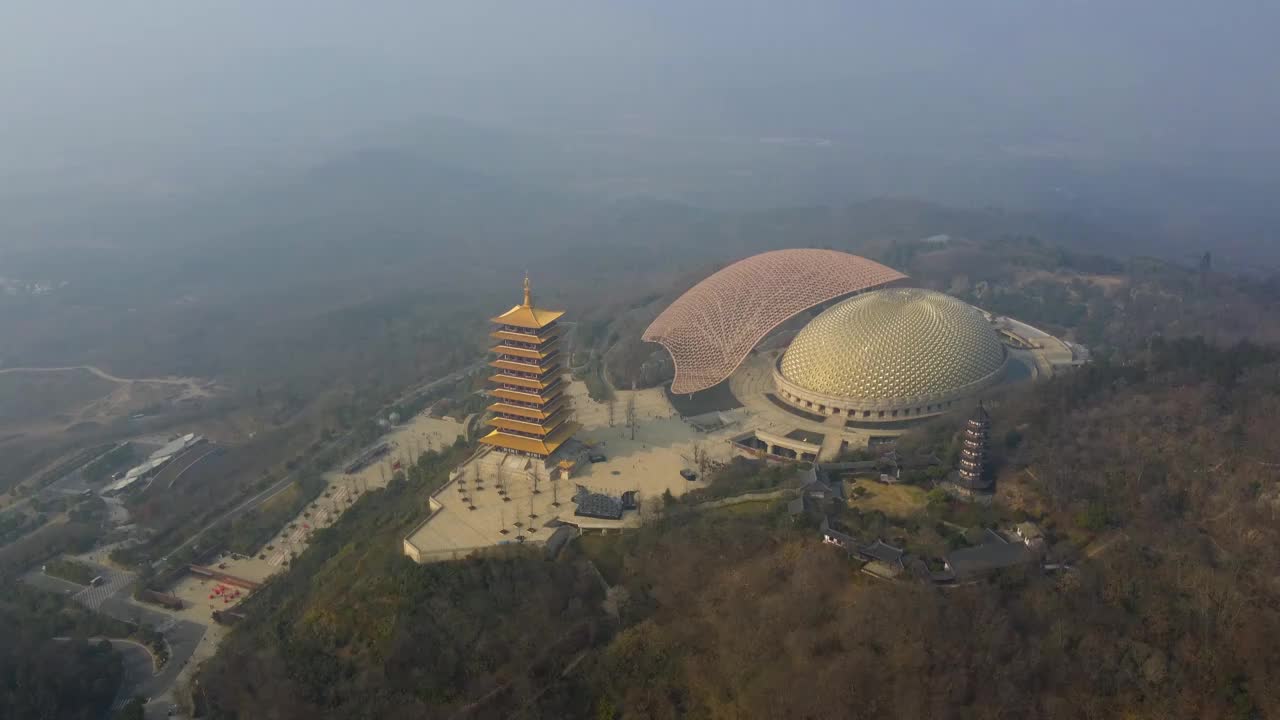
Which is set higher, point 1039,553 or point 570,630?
point 1039,553

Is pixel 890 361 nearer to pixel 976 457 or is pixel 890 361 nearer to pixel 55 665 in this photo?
pixel 976 457

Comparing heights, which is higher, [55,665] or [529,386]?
[529,386]

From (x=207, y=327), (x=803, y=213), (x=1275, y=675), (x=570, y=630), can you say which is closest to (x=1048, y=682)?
(x=1275, y=675)

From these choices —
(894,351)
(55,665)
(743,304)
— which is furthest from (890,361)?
(55,665)

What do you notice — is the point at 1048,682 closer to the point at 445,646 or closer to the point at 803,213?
the point at 445,646

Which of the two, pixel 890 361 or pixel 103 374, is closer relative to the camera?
pixel 890 361

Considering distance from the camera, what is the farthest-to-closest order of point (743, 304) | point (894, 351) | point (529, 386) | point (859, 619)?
point (743, 304) → point (894, 351) → point (529, 386) → point (859, 619)
